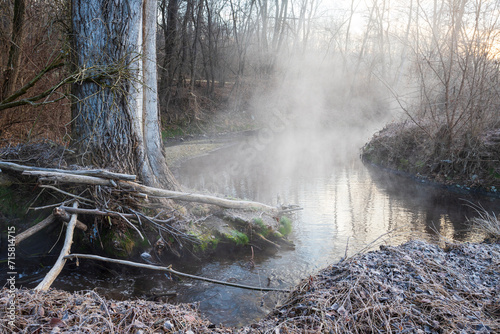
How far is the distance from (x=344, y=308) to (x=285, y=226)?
4.29 meters

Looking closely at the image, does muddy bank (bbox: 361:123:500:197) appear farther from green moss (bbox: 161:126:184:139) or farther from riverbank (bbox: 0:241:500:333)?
green moss (bbox: 161:126:184:139)

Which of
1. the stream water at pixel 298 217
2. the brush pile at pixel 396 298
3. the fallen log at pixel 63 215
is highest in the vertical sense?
the fallen log at pixel 63 215

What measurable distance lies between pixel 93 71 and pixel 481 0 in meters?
11.3

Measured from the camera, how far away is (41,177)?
17.1 ft

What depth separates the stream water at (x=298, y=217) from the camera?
17.0 feet

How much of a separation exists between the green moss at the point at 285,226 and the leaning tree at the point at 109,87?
10.3 feet

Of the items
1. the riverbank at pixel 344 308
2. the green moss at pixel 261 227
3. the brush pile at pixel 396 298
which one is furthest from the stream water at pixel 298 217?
the riverbank at pixel 344 308

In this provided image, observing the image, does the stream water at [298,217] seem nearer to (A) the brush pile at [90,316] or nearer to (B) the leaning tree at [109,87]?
(A) the brush pile at [90,316]

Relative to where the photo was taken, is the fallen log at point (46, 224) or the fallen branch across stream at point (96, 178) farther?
the fallen branch across stream at point (96, 178)

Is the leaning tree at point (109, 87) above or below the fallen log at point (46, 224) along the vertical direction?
above

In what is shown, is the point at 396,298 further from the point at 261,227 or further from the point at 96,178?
the point at 96,178

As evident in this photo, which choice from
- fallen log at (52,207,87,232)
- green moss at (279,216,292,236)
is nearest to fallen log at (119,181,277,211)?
green moss at (279,216,292,236)

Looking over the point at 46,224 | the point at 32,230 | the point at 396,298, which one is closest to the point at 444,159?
the point at 396,298

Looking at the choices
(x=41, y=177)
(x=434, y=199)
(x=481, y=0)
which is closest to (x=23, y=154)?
(x=41, y=177)
